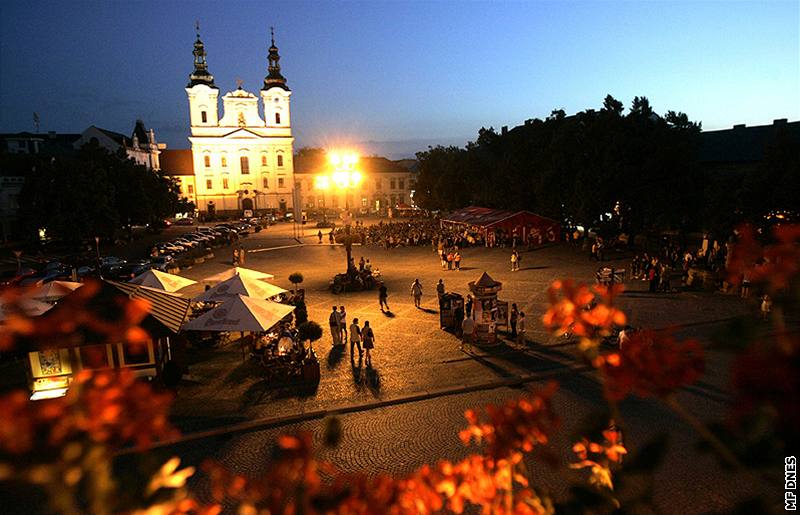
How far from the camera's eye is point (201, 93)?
263 ft

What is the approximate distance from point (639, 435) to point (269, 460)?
7271mm

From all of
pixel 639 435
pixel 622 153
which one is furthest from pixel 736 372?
pixel 622 153

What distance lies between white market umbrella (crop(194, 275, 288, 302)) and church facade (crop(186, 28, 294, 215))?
66.4 m

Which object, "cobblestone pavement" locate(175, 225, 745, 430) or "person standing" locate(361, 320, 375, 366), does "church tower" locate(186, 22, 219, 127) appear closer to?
"cobblestone pavement" locate(175, 225, 745, 430)

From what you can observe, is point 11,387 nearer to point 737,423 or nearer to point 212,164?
point 737,423

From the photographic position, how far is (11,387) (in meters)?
13.9

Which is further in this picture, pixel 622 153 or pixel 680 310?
pixel 622 153

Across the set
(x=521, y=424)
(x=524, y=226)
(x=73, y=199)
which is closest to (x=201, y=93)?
(x=73, y=199)

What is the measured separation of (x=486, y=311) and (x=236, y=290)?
28.0 ft

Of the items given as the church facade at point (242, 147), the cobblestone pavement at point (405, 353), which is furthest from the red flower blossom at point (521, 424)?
the church facade at point (242, 147)

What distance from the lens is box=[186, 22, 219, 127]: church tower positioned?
261 ft

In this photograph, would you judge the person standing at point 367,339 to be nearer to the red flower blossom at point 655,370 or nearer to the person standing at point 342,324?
the person standing at point 342,324

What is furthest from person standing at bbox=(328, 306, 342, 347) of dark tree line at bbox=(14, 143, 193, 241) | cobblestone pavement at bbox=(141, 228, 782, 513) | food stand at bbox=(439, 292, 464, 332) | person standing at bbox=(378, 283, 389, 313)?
dark tree line at bbox=(14, 143, 193, 241)

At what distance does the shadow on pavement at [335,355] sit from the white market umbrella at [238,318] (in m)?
2.03
